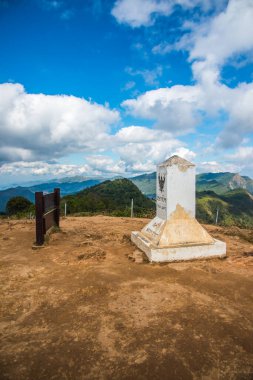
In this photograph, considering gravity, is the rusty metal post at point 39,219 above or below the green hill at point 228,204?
above

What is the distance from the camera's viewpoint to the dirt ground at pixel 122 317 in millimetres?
2887

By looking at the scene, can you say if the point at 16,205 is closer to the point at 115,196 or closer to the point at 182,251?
the point at 115,196

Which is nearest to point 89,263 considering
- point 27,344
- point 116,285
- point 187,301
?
point 116,285

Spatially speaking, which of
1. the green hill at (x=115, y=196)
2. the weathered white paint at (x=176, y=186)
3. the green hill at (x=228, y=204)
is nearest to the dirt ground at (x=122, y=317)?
the weathered white paint at (x=176, y=186)

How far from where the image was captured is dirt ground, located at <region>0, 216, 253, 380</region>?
2887mm

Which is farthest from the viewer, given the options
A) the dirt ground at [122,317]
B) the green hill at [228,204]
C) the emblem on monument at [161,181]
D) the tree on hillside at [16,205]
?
the green hill at [228,204]

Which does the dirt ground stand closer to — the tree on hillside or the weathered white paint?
the weathered white paint

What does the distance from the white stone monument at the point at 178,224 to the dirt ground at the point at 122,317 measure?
1.02 ft

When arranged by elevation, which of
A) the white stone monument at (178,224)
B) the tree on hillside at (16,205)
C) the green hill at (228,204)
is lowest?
the green hill at (228,204)

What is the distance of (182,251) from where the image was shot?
6523 mm

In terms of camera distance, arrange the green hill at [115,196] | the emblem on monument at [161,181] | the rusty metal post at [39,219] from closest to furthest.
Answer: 1. the emblem on monument at [161,181]
2. the rusty metal post at [39,219]
3. the green hill at [115,196]

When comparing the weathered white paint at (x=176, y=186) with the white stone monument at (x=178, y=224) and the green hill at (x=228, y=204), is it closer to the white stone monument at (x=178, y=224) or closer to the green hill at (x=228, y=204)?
the white stone monument at (x=178, y=224)

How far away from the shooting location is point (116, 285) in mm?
5012

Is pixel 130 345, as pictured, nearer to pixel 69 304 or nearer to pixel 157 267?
pixel 69 304
